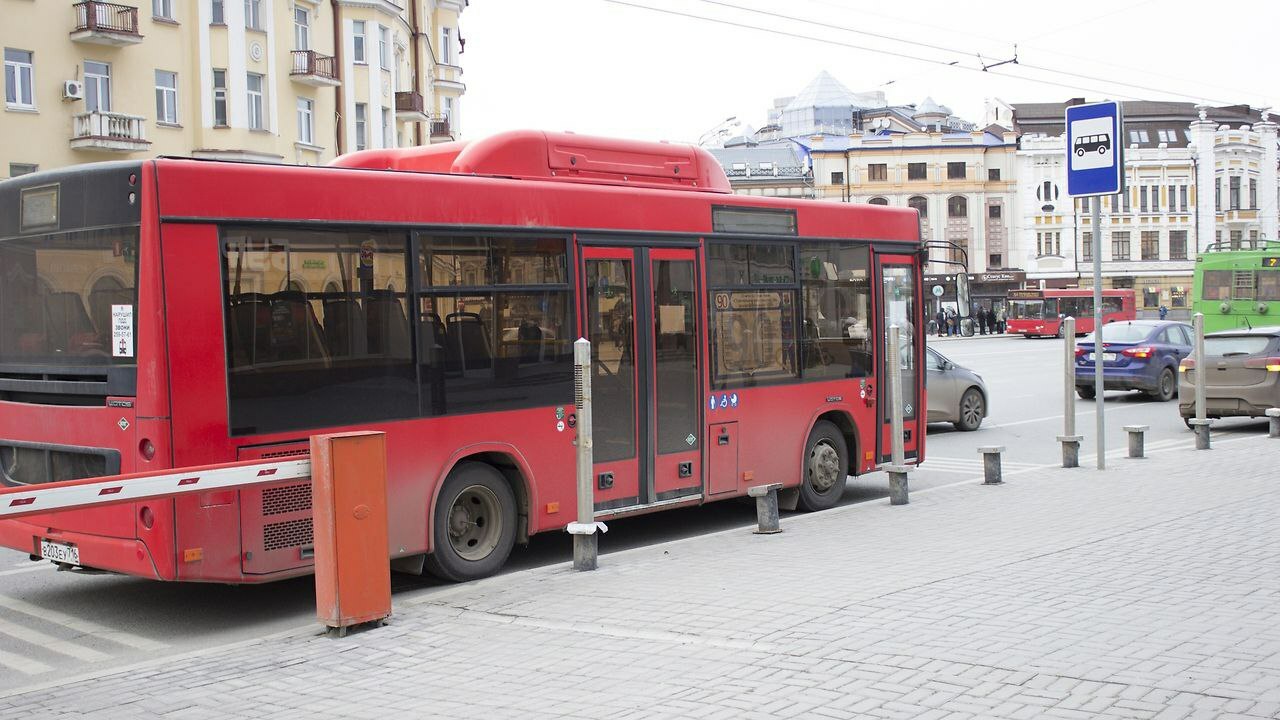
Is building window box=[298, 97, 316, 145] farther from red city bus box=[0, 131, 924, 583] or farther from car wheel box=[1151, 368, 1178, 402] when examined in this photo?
red city bus box=[0, 131, 924, 583]

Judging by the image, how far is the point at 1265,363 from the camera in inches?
758

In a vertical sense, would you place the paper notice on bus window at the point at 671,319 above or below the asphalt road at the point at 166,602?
above

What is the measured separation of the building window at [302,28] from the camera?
44.2m

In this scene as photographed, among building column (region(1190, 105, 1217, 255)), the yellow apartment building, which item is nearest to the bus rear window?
the yellow apartment building

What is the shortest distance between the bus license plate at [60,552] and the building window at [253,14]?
35497mm

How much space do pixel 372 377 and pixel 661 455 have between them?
3.01m

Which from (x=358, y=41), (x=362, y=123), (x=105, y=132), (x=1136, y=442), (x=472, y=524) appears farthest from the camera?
(x=358, y=41)

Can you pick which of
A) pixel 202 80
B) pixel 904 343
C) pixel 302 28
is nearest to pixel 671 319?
pixel 904 343

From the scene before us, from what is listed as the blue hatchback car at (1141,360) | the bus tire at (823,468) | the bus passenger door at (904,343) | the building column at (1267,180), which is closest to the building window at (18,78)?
the blue hatchback car at (1141,360)

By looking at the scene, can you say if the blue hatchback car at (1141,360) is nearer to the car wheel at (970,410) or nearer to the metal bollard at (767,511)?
the car wheel at (970,410)

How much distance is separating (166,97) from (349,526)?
112 ft

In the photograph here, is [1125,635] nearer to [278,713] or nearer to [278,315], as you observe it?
[278,713]

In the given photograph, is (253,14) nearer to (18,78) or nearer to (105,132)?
(105,132)

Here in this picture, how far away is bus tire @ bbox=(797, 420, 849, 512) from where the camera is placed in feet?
40.7
